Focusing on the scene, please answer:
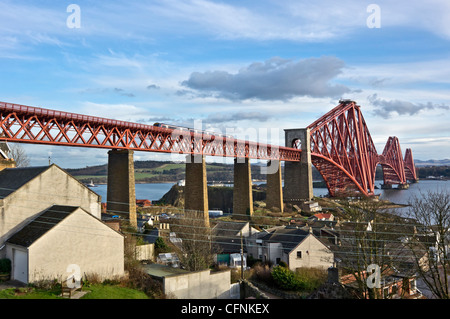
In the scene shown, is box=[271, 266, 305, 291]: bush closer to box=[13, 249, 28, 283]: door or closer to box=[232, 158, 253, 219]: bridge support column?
box=[13, 249, 28, 283]: door

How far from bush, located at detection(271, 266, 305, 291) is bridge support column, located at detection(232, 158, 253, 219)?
74.8ft

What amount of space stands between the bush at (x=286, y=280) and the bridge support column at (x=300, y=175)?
43462 mm

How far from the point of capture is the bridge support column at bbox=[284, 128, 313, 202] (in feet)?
226

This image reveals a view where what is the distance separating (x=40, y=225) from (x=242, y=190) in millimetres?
32758

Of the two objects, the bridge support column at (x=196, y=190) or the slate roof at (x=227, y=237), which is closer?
the slate roof at (x=227, y=237)

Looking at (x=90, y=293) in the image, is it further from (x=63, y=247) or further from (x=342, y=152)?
(x=342, y=152)

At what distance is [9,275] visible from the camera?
16.9 metres

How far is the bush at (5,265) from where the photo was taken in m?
16.9

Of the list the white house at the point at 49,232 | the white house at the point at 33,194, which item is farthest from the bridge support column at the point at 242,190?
the white house at the point at 49,232

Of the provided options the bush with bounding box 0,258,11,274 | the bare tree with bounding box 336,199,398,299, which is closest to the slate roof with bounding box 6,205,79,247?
the bush with bounding box 0,258,11,274

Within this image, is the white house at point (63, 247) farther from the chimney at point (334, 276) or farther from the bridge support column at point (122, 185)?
the bridge support column at point (122, 185)

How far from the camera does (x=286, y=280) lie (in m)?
24.5

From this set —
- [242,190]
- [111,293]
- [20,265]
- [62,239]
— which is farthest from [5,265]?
[242,190]
